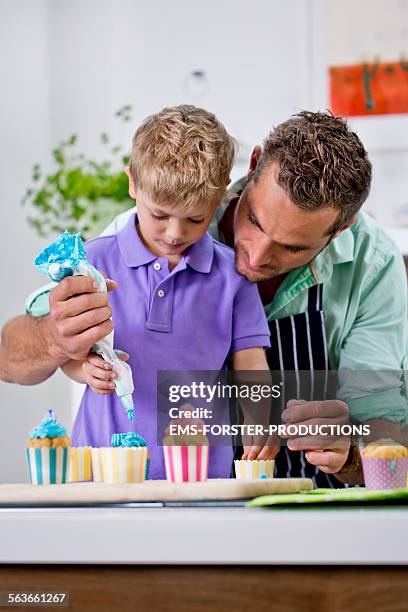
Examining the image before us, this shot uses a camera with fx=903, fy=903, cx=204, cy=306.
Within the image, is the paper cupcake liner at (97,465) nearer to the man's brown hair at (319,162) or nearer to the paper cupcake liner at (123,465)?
the paper cupcake liner at (123,465)

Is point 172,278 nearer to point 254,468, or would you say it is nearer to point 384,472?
point 254,468

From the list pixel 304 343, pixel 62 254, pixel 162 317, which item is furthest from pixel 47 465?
pixel 304 343

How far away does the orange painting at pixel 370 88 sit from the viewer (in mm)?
3004

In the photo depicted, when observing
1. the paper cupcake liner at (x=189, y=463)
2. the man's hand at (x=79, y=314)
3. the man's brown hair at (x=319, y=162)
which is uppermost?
the man's brown hair at (x=319, y=162)

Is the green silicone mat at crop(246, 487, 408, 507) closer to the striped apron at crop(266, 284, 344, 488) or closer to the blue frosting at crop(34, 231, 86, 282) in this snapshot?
the blue frosting at crop(34, 231, 86, 282)

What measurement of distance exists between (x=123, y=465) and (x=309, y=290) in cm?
92

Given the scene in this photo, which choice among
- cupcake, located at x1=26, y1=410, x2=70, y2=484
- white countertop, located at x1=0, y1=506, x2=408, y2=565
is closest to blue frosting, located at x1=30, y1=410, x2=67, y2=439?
cupcake, located at x1=26, y1=410, x2=70, y2=484

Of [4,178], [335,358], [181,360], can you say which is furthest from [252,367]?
[4,178]

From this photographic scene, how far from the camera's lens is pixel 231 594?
655 millimetres

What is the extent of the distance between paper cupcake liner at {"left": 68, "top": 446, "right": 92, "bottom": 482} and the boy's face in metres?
0.42

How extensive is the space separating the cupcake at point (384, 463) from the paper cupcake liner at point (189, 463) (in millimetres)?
172

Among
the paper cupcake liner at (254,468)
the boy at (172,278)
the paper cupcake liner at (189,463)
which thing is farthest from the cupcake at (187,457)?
the boy at (172,278)

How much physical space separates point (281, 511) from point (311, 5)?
265 centimetres

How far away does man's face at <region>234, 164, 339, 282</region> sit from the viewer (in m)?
1.52
